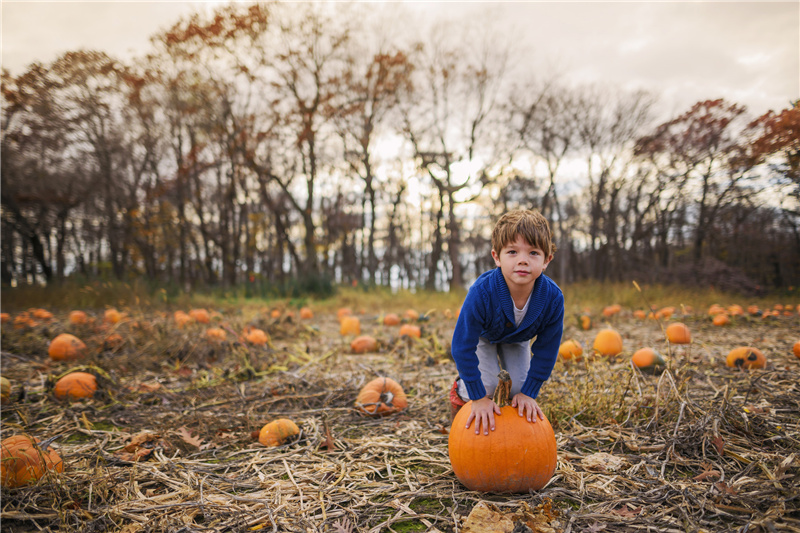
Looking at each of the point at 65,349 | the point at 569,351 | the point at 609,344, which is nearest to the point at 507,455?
the point at 569,351

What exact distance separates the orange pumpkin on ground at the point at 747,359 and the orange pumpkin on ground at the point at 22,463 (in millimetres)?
4521

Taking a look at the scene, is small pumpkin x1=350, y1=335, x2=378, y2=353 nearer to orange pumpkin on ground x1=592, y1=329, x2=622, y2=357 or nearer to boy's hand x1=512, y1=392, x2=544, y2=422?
orange pumpkin on ground x1=592, y1=329, x2=622, y2=357

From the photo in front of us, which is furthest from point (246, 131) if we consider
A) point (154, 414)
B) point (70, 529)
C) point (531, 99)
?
point (70, 529)

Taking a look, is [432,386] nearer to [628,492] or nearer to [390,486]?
Result: [390,486]

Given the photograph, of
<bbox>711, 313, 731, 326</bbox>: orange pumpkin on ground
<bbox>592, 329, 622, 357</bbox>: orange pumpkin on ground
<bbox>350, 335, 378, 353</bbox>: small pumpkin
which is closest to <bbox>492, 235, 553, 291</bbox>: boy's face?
<bbox>592, 329, 622, 357</bbox>: orange pumpkin on ground

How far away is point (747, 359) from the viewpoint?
3375mm

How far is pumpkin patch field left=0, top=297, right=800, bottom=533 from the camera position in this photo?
1594 mm

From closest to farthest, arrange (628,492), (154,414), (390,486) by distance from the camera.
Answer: (628,492) → (390,486) → (154,414)

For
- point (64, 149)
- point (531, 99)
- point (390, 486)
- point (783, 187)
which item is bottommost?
point (390, 486)

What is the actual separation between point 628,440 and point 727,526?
76 cm

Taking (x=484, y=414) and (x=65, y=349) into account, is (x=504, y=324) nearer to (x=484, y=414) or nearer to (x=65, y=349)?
(x=484, y=414)

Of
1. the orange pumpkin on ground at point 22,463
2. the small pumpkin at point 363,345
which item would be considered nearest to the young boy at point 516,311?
the orange pumpkin on ground at point 22,463

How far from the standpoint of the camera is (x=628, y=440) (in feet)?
7.32

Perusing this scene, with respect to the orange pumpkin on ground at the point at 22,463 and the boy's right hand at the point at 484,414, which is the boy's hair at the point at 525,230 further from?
the orange pumpkin on ground at the point at 22,463
